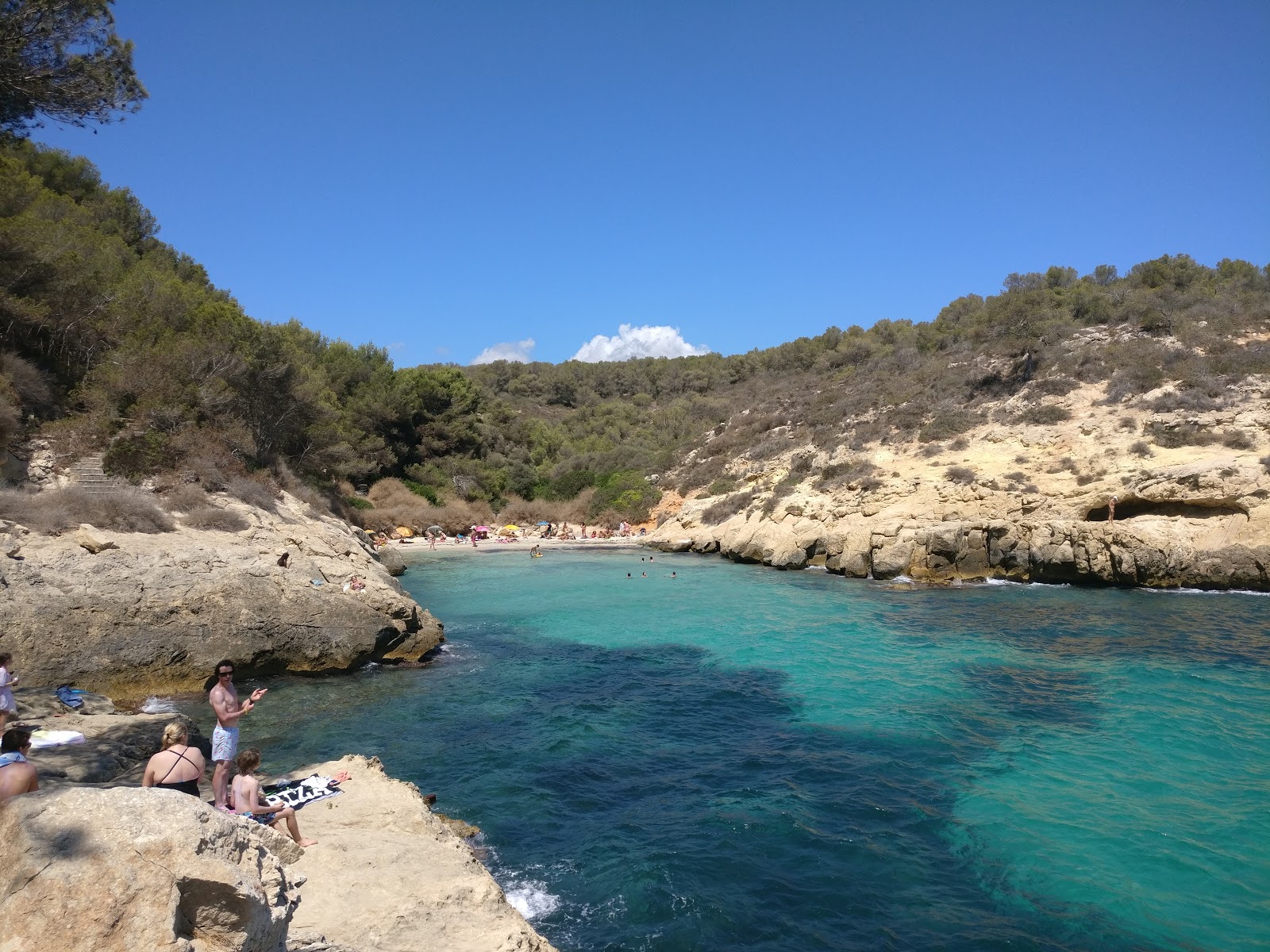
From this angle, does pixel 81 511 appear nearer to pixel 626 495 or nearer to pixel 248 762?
pixel 248 762

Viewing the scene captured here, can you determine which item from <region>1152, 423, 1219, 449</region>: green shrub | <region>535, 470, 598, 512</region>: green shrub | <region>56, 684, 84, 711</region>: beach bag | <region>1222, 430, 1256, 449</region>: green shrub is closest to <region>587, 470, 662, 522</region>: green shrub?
<region>535, 470, 598, 512</region>: green shrub

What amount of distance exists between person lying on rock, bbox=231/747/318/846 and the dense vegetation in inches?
448

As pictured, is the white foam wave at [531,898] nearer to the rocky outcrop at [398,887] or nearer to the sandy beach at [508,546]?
the rocky outcrop at [398,887]

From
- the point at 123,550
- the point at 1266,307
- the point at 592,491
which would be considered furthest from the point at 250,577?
the point at 1266,307

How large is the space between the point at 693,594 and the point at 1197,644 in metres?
12.7

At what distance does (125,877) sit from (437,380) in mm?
45733

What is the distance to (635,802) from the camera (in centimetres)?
872

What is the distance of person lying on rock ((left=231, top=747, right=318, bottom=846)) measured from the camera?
584 cm

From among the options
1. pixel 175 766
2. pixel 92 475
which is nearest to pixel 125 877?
pixel 175 766

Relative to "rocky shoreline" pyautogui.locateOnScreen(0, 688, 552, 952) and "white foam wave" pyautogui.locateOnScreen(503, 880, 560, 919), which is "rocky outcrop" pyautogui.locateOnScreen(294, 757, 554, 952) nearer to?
"rocky shoreline" pyautogui.locateOnScreen(0, 688, 552, 952)

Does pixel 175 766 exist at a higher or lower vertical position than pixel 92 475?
lower

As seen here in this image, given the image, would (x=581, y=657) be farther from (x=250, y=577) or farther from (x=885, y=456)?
(x=885, y=456)

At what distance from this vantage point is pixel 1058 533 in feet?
73.9

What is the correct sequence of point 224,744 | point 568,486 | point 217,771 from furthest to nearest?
1. point 568,486
2. point 224,744
3. point 217,771
